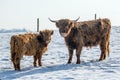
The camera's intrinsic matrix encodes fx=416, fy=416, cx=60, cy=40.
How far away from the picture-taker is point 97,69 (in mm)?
12133

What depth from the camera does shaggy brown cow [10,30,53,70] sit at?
12039 millimetres

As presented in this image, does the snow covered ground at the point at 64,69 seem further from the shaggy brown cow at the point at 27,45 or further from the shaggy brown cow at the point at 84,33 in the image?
the shaggy brown cow at the point at 84,33

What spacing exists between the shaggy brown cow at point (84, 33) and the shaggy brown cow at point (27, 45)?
0.56 metres

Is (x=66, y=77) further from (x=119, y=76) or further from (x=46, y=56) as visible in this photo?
(x=46, y=56)

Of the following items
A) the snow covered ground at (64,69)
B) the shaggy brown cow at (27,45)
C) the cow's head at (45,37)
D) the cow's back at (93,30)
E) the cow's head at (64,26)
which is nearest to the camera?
the snow covered ground at (64,69)

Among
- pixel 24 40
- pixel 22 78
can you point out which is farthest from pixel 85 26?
pixel 22 78

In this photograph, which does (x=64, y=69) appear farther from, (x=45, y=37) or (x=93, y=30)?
(x=93, y=30)

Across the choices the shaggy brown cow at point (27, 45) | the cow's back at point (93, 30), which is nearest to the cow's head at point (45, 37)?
the shaggy brown cow at point (27, 45)

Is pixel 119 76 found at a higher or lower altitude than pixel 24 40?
lower

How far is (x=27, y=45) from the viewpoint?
12320mm

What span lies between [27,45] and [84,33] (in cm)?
220

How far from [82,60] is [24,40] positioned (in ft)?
9.06

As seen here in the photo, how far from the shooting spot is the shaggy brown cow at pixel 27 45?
12.0 metres

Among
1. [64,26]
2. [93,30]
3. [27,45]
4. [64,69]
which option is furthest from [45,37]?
[93,30]
